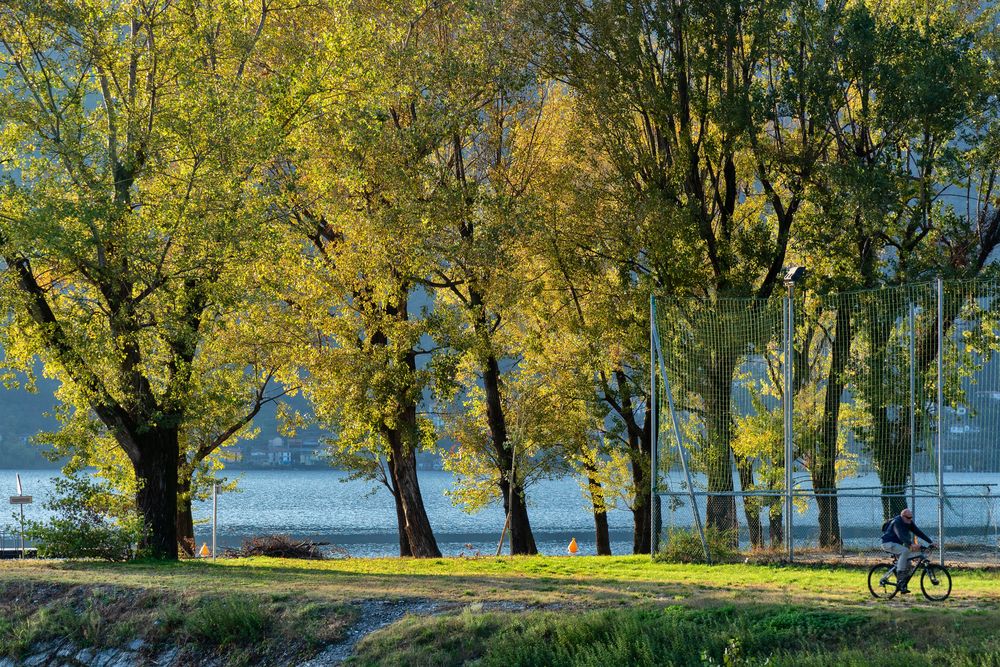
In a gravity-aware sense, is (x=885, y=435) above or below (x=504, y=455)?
above

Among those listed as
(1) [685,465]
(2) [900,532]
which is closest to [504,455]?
(1) [685,465]

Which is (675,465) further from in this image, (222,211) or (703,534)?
(222,211)

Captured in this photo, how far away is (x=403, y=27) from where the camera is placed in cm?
2958

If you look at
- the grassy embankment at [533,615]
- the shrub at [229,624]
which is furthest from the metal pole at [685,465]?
the shrub at [229,624]

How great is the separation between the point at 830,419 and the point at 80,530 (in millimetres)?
15395

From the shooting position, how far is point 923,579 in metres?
15.3

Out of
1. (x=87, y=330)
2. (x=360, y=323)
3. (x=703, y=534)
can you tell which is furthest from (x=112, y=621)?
(x=360, y=323)

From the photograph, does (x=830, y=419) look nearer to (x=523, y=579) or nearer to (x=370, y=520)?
Result: (x=523, y=579)

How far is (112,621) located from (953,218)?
844 inches

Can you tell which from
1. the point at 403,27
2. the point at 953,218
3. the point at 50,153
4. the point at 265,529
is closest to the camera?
the point at 50,153

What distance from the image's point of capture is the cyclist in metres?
15.4

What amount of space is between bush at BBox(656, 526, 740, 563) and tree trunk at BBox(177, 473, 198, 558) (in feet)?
55.7

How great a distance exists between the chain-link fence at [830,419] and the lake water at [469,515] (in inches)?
2.3

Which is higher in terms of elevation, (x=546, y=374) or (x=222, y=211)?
(x=222, y=211)
